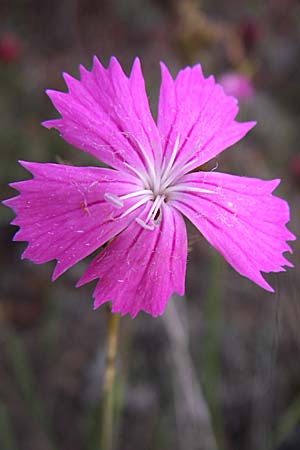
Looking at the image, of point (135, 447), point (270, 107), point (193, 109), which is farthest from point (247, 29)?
point (135, 447)

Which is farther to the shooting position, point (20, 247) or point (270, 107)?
point (270, 107)

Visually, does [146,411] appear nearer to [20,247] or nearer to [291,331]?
[291,331]

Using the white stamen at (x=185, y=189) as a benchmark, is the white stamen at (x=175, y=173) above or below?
above

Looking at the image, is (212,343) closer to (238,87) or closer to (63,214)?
(63,214)

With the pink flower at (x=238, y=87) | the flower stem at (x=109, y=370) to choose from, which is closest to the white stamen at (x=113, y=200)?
the flower stem at (x=109, y=370)

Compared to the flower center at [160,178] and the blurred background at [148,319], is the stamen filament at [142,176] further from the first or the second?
the blurred background at [148,319]

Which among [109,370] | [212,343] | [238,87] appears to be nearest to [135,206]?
[109,370]

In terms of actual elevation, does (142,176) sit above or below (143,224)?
above
